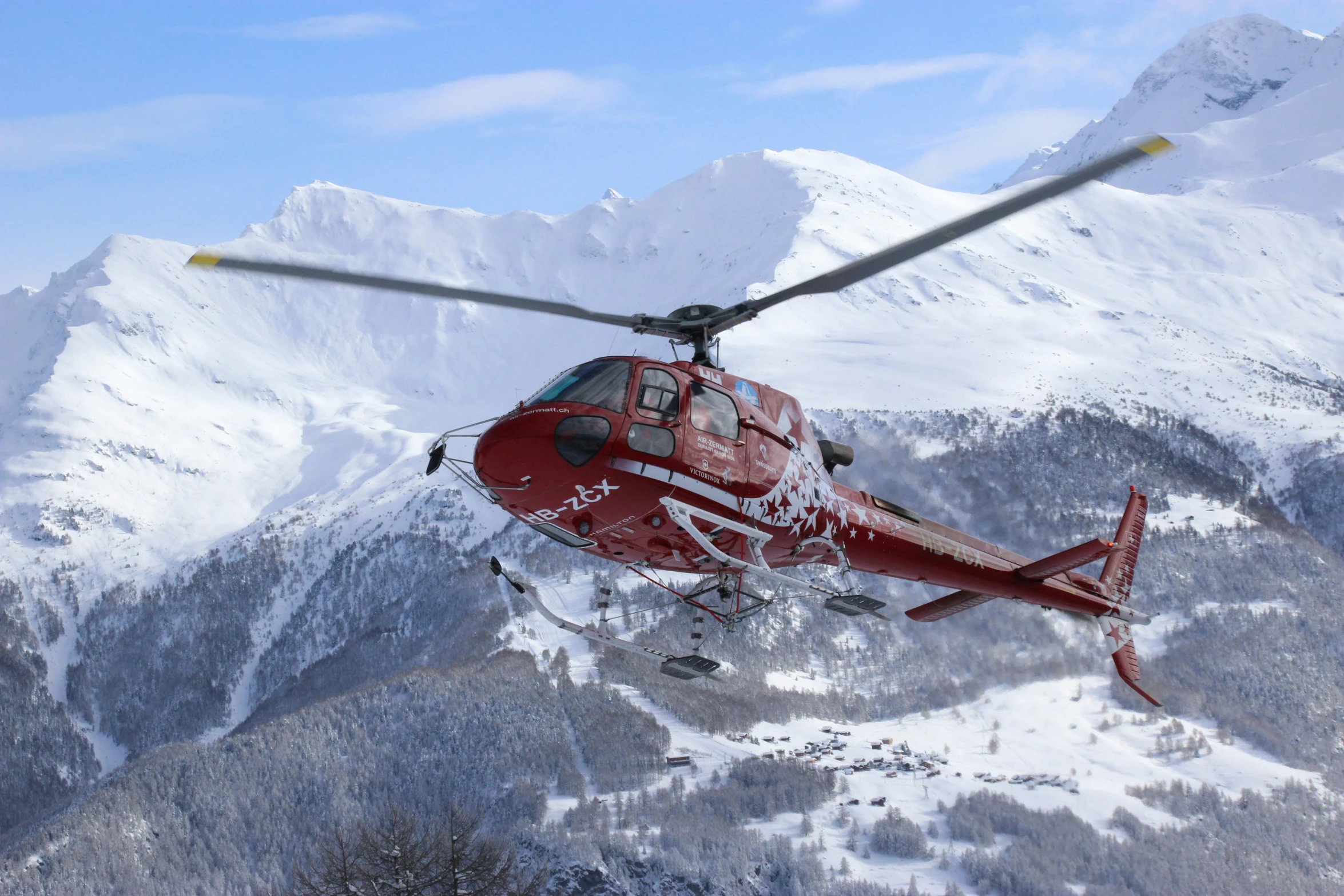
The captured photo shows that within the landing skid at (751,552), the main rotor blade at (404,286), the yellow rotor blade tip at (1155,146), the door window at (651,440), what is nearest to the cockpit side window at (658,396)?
the door window at (651,440)

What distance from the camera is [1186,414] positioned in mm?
181125

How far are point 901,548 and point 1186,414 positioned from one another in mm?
175421

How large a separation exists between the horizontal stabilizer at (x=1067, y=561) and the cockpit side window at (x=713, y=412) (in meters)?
7.74

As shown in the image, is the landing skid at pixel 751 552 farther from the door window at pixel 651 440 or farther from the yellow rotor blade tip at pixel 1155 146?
the yellow rotor blade tip at pixel 1155 146

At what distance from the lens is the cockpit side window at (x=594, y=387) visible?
58.6ft

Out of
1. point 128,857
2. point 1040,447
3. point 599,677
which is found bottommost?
point 128,857

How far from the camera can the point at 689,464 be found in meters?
18.4

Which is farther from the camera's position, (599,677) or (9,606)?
(9,606)

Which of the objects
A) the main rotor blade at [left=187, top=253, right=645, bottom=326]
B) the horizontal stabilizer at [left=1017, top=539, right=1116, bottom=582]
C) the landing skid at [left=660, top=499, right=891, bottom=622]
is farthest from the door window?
the horizontal stabilizer at [left=1017, top=539, right=1116, bottom=582]

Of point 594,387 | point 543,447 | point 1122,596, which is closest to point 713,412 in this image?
point 594,387

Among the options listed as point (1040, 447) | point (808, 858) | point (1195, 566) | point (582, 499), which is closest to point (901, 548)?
point (582, 499)

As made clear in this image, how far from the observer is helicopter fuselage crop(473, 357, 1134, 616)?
17516mm

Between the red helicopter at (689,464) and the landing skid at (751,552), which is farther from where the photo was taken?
the landing skid at (751,552)

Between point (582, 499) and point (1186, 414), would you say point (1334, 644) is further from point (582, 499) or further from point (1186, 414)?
point (582, 499)
